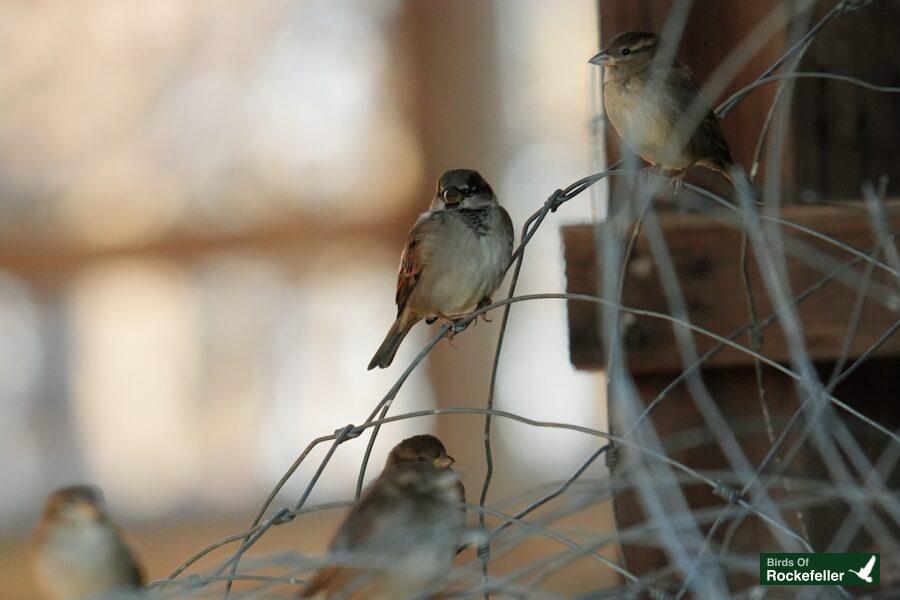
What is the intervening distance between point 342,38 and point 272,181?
435mm

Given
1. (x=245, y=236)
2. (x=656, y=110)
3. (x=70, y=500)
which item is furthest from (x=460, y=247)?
(x=245, y=236)

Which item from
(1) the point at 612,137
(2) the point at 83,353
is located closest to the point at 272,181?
(2) the point at 83,353

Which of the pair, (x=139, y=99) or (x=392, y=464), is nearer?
(x=392, y=464)

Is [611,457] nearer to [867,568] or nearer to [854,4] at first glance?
[867,568]

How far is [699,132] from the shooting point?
170 centimetres

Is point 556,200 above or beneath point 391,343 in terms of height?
above

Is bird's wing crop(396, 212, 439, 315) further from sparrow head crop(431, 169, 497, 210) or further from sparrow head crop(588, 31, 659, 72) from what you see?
sparrow head crop(588, 31, 659, 72)

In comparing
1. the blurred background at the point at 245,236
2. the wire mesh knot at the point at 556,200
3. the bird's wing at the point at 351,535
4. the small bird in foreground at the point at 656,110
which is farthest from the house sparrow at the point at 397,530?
the blurred background at the point at 245,236

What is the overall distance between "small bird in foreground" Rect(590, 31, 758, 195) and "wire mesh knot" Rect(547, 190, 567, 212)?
392 mm

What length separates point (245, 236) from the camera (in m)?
3.45

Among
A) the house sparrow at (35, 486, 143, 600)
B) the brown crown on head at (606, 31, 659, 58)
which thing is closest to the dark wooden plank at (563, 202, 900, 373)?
the brown crown on head at (606, 31, 659, 58)

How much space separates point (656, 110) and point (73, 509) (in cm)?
100

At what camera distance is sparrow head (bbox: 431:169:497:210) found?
2.00 m

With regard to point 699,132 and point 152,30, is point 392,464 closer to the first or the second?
point 699,132
